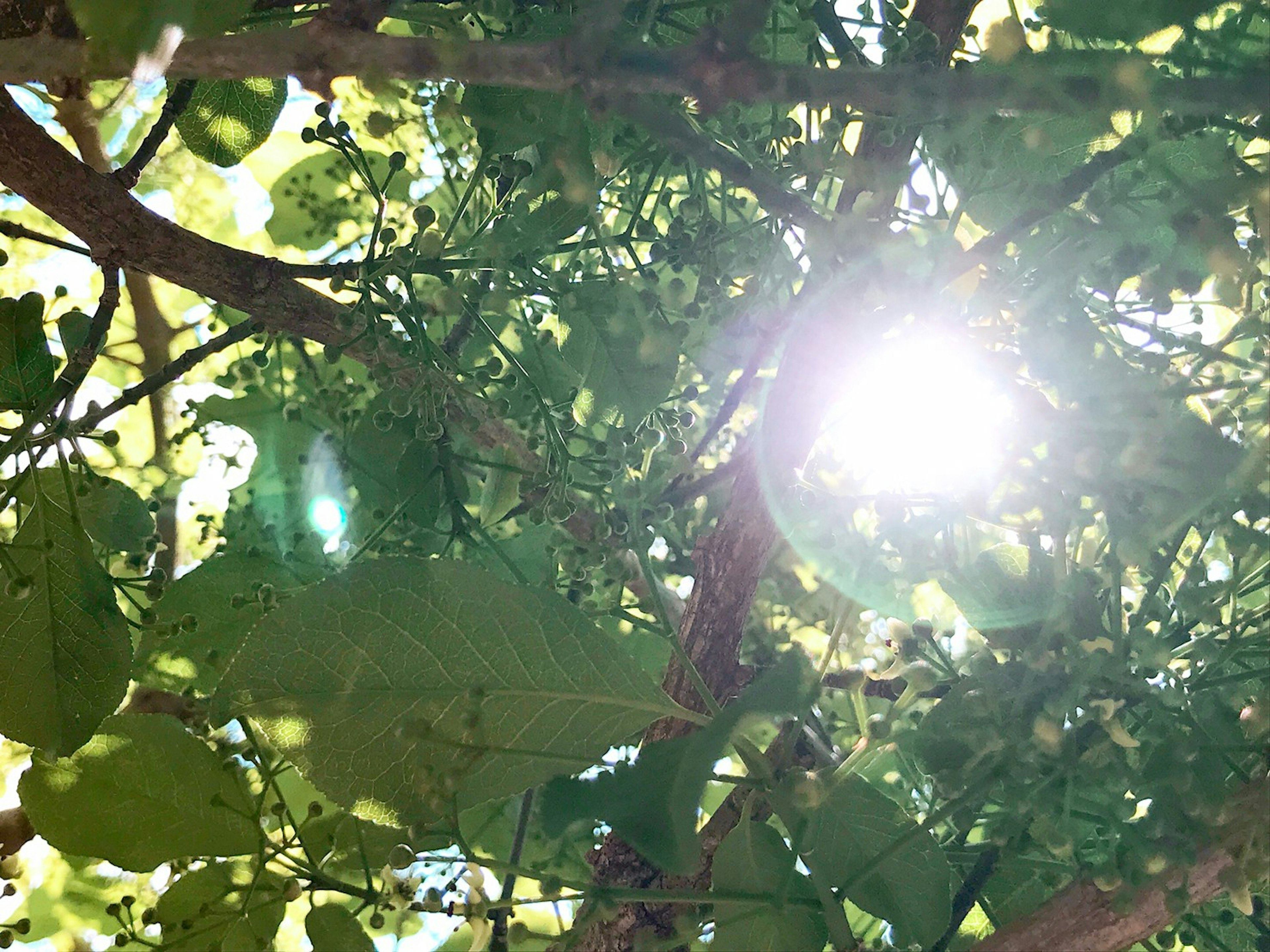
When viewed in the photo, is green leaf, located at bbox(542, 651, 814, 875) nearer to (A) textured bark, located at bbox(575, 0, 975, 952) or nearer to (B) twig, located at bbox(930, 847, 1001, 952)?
(A) textured bark, located at bbox(575, 0, 975, 952)

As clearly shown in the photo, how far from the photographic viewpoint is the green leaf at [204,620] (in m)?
0.78

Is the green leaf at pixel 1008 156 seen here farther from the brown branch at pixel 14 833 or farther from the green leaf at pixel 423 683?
the brown branch at pixel 14 833

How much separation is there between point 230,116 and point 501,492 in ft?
1.22

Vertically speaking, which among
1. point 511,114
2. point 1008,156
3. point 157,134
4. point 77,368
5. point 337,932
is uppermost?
point 157,134

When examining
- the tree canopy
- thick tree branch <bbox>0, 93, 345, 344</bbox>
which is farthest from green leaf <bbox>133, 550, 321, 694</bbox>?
thick tree branch <bbox>0, 93, 345, 344</bbox>

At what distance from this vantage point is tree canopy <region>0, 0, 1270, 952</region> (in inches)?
15.8

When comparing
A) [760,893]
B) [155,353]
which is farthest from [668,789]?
[155,353]

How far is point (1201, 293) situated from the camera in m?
0.76

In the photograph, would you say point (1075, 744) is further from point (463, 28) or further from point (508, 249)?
point (463, 28)

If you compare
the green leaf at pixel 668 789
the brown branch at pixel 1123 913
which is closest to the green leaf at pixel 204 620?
the green leaf at pixel 668 789

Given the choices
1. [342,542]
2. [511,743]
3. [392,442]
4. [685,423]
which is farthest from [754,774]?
[342,542]

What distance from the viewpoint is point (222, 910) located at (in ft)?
2.15

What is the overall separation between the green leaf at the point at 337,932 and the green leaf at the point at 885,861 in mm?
267

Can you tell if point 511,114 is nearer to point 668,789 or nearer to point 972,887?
point 668,789
